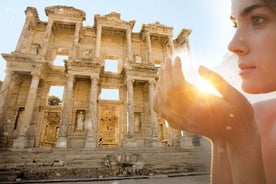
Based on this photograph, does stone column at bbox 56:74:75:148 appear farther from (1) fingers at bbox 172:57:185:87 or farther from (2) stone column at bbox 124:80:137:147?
(1) fingers at bbox 172:57:185:87

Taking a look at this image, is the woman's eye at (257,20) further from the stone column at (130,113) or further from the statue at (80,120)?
the statue at (80,120)

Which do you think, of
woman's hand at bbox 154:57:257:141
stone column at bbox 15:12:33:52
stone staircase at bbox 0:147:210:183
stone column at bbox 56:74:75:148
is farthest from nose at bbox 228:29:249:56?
stone column at bbox 15:12:33:52

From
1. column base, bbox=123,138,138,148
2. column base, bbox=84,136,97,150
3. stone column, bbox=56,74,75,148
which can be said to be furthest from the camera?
column base, bbox=123,138,138,148

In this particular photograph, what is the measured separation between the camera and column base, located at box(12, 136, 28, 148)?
14.1 meters

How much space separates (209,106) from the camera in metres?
0.67

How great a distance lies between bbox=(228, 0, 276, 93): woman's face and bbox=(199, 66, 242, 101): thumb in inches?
11.9

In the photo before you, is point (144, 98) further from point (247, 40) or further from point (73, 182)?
point (247, 40)

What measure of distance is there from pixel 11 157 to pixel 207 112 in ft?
48.5

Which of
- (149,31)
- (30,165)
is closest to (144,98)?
(149,31)

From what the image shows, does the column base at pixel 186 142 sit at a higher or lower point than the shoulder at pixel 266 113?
higher

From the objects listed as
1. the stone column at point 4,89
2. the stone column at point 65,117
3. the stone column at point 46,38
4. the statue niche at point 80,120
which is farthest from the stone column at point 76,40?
the stone column at point 4,89

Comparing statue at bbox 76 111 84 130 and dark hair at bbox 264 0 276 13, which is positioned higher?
statue at bbox 76 111 84 130

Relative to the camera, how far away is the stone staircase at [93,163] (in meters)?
10.7

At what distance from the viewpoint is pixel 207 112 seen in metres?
0.67
